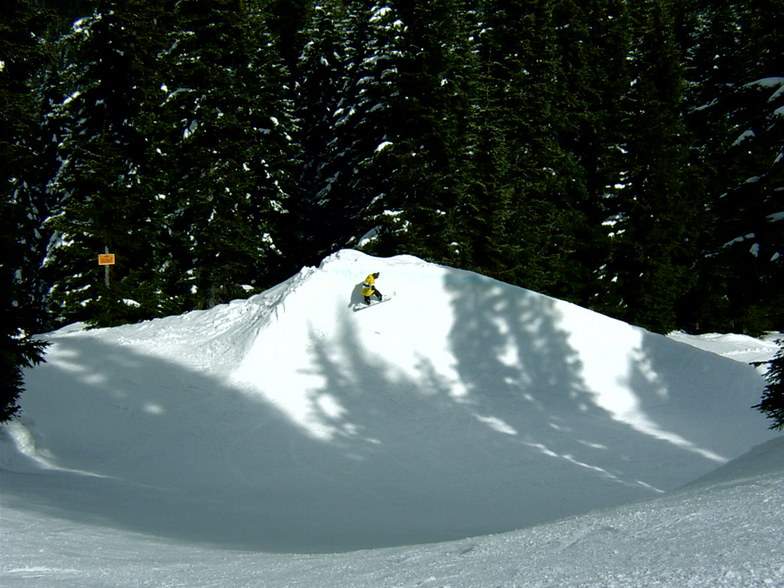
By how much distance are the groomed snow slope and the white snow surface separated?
0.07m

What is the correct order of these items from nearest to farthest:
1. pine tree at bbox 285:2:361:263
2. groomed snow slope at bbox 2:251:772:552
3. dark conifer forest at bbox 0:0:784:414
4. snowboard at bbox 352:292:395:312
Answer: groomed snow slope at bbox 2:251:772:552, snowboard at bbox 352:292:395:312, dark conifer forest at bbox 0:0:784:414, pine tree at bbox 285:2:361:263

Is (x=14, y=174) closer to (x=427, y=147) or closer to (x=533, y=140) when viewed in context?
(x=427, y=147)

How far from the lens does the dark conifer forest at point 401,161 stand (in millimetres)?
29906

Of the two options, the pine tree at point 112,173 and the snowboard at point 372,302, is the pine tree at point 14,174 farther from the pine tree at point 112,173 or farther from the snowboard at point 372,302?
the pine tree at point 112,173

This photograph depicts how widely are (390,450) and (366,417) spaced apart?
75.8 inches

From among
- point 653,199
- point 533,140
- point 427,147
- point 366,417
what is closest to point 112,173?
point 427,147

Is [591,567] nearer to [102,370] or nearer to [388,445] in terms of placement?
[388,445]

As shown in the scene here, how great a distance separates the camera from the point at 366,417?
18.9 meters

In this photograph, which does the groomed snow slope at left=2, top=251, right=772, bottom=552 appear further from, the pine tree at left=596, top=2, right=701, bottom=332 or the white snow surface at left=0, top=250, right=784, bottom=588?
the pine tree at left=596, top=2, right=701, bottom=332

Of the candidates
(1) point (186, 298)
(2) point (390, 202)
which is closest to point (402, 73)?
(2) point (390, 202)

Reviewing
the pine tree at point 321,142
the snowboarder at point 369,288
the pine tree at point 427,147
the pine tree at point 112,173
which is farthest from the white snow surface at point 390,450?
the pine tree at point 321,142

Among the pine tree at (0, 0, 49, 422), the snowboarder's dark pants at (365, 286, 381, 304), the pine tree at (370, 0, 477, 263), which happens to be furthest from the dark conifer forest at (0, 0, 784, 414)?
the pine tree at (0, 0, 49, 422)

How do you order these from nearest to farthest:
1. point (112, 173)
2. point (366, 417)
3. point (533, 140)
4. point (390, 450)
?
point (390, 450) < point (366, 417) < point (112, 173) < point (533, 140)

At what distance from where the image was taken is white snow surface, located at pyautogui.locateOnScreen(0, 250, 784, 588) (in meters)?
6.14
